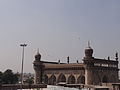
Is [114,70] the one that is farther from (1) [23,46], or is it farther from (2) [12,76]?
(2) [12,76]

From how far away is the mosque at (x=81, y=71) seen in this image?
52656mm

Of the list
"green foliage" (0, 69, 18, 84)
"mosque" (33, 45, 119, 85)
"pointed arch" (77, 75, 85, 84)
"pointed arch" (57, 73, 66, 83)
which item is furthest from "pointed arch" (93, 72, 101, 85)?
"green foliage" (0, 69, 18, 84)

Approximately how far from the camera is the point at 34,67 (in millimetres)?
62375

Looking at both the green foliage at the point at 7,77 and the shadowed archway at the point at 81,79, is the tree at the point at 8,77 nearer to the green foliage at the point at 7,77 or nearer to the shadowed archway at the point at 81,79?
the green foliage at the point at 7,77

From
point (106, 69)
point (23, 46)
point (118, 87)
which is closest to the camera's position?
point (118, 87)

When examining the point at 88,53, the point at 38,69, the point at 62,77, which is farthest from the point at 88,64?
the point at 38,69

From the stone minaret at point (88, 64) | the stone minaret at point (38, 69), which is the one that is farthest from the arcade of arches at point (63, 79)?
the stone minaret at point (88, 64)

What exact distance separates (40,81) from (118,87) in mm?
29066

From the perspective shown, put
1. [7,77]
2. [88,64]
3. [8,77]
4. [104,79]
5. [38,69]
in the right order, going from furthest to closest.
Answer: [8,77] → [7,77] → [38,69] → [104,79] → [88,64]

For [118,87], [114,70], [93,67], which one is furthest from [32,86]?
[118,87]

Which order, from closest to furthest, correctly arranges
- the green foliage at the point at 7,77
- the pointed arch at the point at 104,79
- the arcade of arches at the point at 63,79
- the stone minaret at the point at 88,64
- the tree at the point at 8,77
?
the stone minaret at the point at 88,64
the arcade of arches at the point at 63,79
the pointed arch at the point at 104,79
the green foliage at the point at 7,77
the tree at the point at 8,77

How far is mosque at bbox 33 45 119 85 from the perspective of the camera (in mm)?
52656

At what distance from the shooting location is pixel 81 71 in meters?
55.1

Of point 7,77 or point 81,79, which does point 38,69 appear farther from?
point 7,77
